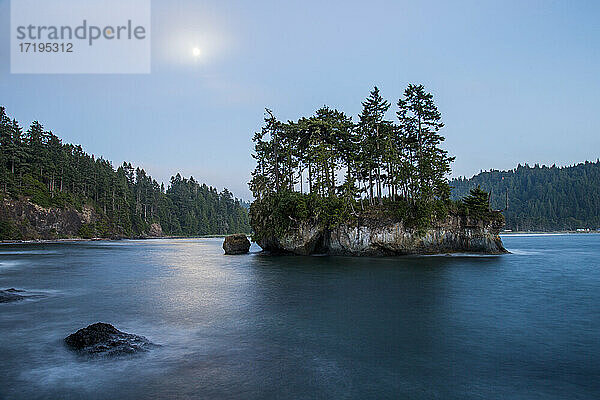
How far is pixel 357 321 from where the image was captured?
Result: 15250 mm

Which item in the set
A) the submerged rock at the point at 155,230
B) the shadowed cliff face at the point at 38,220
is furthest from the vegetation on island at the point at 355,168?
the submerged rock at the point at 155,230

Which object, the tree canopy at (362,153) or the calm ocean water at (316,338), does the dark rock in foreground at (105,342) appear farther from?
the tree canopy at (362,153)

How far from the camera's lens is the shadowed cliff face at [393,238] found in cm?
4400

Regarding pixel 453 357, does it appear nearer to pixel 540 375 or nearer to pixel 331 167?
pixel 540 375

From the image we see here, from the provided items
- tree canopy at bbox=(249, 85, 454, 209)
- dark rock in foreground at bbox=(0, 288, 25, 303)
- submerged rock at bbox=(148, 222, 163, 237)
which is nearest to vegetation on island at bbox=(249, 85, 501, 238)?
tree canopy at bbox=(249, 85, 454, 209)

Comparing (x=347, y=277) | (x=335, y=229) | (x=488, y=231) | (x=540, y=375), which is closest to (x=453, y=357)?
(x=540, y=375)

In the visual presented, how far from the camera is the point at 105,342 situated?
1140 cm

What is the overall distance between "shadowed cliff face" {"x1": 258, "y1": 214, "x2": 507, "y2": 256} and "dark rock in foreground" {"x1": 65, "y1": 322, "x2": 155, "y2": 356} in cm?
3428

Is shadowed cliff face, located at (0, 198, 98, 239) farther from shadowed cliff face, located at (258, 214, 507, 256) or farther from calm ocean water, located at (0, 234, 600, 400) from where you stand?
shadowed cliff face, located at (258, 214, 507, 256)

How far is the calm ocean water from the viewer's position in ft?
29.0

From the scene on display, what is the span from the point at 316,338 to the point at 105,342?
7030mm

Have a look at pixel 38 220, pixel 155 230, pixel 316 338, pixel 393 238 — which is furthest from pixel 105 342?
pixel 155 230

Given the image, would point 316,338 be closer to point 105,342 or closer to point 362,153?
point 105,342

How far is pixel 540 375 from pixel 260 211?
4128 cm
